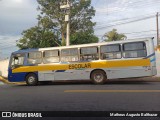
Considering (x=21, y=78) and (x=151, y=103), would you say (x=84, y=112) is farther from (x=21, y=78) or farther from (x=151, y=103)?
(x=21, y=78)

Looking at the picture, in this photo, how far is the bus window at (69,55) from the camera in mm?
19594

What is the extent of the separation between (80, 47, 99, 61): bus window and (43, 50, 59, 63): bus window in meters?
1.79

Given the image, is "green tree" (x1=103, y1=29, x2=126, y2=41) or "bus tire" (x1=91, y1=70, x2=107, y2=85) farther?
"green tree" (x1=103, y1=29, x2=126, y2=41)

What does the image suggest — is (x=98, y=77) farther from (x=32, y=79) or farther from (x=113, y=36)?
(x=113, y=36)

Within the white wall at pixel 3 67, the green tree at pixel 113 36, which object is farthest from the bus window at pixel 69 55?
the green tree at pixel 113 36

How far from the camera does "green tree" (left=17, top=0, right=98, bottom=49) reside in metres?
40.6

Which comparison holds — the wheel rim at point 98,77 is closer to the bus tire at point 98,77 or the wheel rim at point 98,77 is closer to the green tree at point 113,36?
the bus tire at point 98,77

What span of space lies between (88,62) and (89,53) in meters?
0.59

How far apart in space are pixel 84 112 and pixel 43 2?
38088 millimetres

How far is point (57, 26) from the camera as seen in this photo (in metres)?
43.8

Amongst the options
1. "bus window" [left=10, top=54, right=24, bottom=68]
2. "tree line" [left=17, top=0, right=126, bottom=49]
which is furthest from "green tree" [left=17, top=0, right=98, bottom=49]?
"bus window" [left=10, top=54, right=24, bottom=68]

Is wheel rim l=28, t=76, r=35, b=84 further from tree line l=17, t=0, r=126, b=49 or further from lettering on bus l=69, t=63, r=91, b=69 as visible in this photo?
tree line l=17, t=0, r=126, b=49

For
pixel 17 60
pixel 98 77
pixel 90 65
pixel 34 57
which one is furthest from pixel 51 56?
pixel 98 77

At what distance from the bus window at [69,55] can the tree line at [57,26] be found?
19.7 metres
